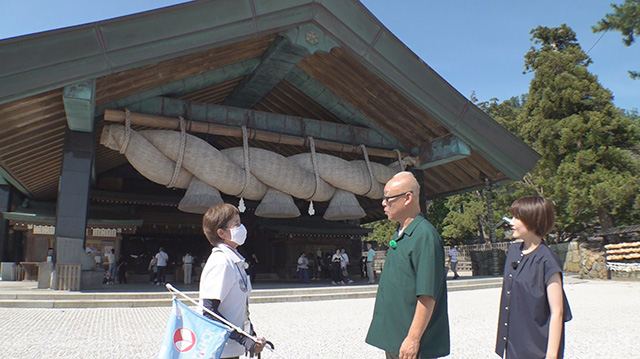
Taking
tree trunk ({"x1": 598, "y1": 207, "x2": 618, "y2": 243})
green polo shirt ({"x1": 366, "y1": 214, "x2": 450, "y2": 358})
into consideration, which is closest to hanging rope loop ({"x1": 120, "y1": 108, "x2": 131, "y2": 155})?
green polo shirt ({"x1": 366, "y1": 214, "x2": 450, "y2": 358})

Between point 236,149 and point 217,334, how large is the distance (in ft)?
26.3

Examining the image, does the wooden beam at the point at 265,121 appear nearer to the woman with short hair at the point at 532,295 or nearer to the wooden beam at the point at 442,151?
the wooden beam at the point at 442,151

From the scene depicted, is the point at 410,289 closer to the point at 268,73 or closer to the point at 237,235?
the point at 237,235

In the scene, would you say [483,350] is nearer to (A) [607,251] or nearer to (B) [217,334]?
(B) [217,334]

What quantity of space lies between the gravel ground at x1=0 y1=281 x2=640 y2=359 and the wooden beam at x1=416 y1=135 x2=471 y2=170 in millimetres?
3954

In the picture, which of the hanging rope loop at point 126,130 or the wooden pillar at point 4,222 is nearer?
the hanging rope loop at point 126,130

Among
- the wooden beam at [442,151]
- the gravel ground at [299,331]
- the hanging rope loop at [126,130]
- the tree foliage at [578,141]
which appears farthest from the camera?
the tree foliage at [578,141]

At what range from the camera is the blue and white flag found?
203cm

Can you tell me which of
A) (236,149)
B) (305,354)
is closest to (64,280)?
(236,149)

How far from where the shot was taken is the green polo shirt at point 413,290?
2068 millimetres

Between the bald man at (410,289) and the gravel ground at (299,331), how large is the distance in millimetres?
2155

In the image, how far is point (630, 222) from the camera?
58.1 ft

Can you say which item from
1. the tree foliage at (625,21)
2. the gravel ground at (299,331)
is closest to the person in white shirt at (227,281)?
the gravel ground at (299,331)

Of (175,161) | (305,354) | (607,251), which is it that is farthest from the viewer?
(607,251)
